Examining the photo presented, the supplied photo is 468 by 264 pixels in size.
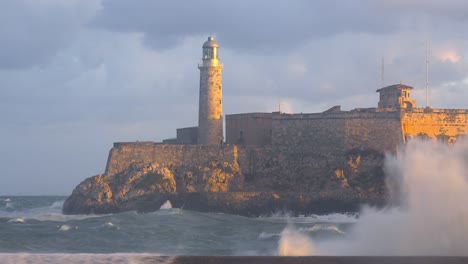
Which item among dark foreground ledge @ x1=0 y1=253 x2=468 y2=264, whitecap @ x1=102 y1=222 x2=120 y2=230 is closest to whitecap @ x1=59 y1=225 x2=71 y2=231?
whitecap @ x1=102 y1=222 x2=120 y2=230

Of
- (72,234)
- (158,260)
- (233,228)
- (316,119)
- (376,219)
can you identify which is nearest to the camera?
(158,260)

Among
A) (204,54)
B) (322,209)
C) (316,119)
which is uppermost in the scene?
(204,54)

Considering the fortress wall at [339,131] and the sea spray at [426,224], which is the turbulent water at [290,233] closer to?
the sea spray at [426,224]

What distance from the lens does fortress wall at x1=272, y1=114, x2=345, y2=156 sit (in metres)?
50.7

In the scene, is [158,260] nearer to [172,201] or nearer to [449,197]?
[449,197]

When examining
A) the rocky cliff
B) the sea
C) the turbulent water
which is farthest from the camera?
the rocky cliff

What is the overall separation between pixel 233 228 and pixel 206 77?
19880mm

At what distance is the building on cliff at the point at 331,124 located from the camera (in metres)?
49.8

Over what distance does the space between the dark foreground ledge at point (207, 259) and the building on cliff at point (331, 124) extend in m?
39.2

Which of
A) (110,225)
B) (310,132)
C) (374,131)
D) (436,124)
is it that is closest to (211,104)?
(310,132)

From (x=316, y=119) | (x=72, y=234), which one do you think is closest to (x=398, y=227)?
(x=72, y=234)

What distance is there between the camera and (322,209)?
47.4 metres

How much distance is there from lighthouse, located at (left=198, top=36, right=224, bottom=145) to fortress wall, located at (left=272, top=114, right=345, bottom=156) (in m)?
3.32

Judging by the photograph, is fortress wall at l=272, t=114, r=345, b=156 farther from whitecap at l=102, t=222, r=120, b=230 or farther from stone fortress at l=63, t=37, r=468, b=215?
whitecap at l=102, t=222, r=120, b=230
